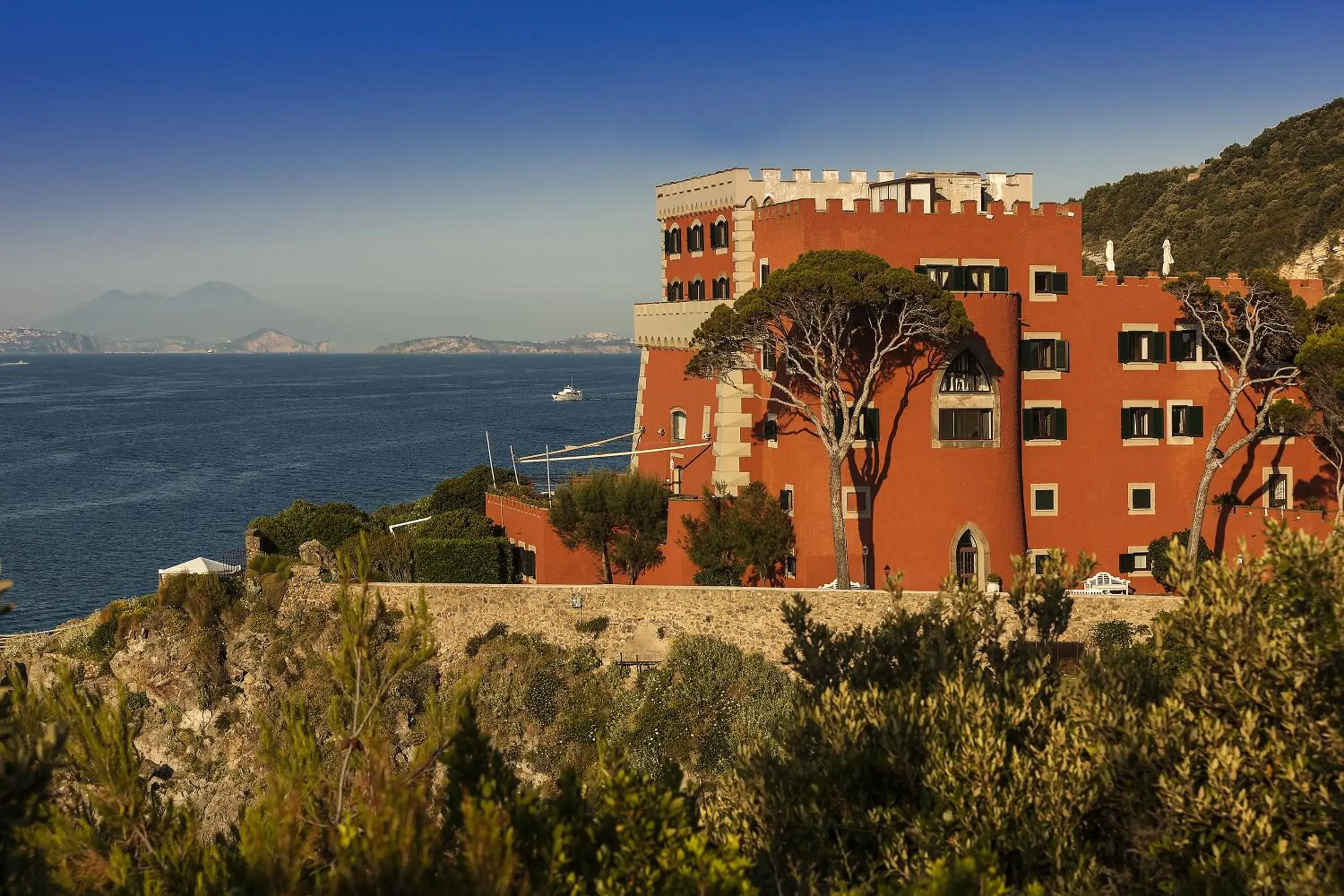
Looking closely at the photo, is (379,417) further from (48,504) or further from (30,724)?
(30,724)

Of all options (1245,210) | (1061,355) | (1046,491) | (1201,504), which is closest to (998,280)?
(1061,355)

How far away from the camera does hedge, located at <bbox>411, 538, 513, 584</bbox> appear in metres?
38.3

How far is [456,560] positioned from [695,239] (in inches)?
504

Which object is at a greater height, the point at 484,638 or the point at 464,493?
the point at 464,493

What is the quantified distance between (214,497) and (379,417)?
61.8 m

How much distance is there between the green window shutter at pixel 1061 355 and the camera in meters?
36.3

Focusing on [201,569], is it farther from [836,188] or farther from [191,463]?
[191,463]

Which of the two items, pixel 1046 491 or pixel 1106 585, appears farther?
pixel 1046 491

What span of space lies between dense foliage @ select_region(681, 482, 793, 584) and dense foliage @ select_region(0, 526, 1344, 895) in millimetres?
17340

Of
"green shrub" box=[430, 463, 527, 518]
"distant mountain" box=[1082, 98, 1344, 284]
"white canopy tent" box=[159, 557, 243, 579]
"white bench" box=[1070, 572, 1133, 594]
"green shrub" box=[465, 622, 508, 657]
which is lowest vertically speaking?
"green shrub" box=[465, 622, 508, 657]

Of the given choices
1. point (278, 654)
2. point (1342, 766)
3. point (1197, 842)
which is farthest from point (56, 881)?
point (278, 654)

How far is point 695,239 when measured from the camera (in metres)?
41.8

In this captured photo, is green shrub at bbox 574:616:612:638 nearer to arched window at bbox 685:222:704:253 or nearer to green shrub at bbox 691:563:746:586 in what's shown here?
green shrub at bbox 691:563:746:586

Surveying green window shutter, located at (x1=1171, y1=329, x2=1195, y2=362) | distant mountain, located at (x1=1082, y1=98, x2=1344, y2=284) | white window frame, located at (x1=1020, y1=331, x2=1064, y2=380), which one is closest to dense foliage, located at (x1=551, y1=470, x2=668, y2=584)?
white window frame, located at (x1=1020, y1=331, x2=1064, y2=380)
